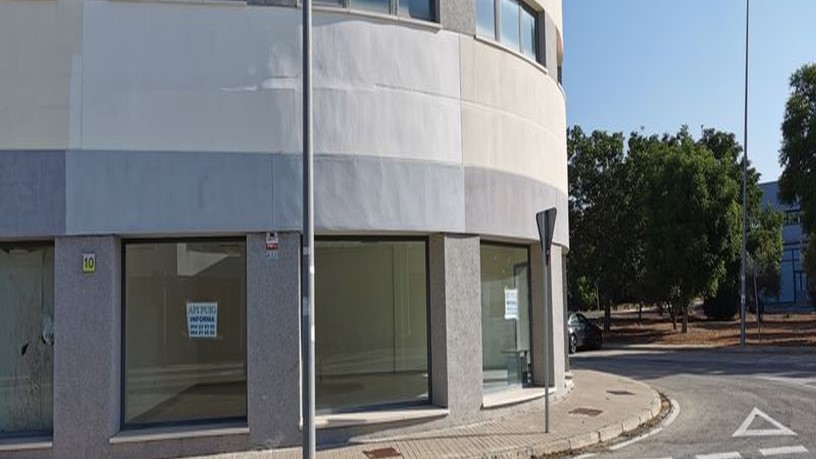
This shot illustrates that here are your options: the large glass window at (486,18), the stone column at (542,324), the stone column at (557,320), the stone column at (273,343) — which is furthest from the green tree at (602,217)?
the stone column at (273,343)

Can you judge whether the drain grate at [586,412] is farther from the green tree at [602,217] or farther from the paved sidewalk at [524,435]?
the green tree at [602,217]

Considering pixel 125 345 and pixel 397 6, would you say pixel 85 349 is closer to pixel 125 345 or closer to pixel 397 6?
pixel 125 345

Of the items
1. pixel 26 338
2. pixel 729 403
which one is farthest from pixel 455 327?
pixel 729 403

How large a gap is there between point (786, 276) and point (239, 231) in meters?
77.8

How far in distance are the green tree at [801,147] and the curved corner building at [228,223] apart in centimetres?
2293

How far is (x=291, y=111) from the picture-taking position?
1045cm

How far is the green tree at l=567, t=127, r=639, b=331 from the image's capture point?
37281 millimetres

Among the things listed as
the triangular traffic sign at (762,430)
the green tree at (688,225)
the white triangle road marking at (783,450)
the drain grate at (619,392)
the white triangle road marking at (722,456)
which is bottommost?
the triangular traffic sign at (762,430)

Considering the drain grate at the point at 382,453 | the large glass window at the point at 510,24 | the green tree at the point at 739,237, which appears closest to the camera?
the drain grate at the point at 382,453

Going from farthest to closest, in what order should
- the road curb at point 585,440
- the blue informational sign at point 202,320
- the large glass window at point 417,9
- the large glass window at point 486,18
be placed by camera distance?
the large glass window at point 486,18, the large glass window at point 417,9, the blue informational sign at point 202,320, the road curb at point 585,440

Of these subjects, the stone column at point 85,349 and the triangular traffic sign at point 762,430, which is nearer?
the stone column at point 85,349

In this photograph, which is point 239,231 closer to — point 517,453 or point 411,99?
point 411,99

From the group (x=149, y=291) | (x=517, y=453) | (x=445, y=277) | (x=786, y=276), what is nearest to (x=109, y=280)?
(x=149, y=291)

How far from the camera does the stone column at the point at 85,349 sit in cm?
951
